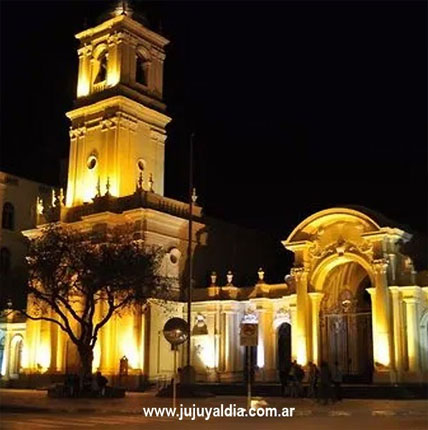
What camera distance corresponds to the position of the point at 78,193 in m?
55.5

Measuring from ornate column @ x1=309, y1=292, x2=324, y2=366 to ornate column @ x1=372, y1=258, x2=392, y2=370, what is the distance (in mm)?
3705

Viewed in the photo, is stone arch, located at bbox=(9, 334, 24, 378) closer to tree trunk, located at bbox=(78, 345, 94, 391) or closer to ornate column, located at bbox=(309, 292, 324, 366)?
tree trunk, located at bbox=(78, 345, 94, 391)

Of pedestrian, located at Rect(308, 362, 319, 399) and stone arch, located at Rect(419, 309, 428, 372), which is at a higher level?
stone arch, located at Rect(419, 309, 428, 372)

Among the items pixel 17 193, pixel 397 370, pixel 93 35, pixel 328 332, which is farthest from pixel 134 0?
pixel 397 370

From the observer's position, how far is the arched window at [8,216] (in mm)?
63781

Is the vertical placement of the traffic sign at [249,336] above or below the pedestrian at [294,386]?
above

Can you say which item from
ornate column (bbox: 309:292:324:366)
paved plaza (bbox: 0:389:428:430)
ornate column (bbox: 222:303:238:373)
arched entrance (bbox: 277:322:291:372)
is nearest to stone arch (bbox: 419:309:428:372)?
ornate column (bbox: 309:292:324:366)

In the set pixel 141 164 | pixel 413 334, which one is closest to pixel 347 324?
pixel 413 334

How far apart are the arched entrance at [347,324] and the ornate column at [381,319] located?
13.3ft

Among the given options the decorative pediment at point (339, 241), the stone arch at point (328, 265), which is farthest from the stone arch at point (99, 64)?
the stone arch at point (328, 265)

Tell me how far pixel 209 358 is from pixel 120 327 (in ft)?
20.4

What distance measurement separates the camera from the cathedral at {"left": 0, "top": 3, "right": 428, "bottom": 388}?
143ft

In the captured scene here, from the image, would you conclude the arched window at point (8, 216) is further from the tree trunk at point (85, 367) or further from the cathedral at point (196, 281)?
the tree trunk at point (85, 367)

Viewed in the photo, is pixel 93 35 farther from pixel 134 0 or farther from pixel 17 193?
pixel 17 193
